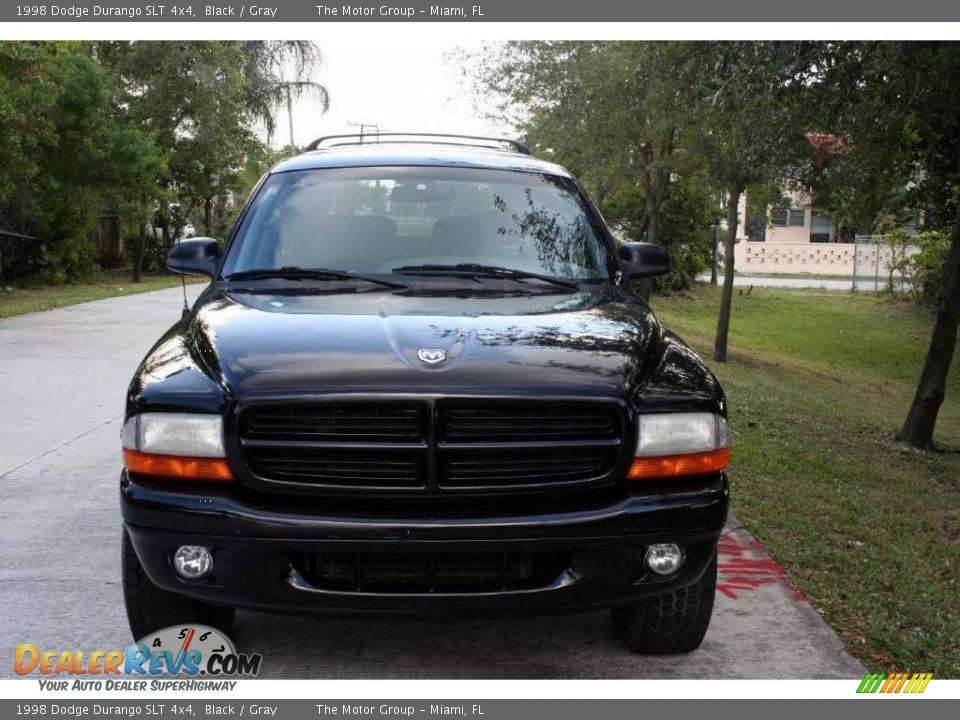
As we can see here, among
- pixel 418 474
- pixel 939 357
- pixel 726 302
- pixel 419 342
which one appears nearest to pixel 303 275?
pixel 419 342

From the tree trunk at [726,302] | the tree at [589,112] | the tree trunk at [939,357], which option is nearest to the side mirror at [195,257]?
the tree trunk at [939,357]

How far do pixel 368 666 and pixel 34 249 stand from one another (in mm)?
20517

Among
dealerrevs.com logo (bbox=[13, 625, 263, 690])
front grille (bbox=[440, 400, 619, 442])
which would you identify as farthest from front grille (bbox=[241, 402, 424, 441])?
dealerrevs.com logo (bbox=[13, 625, 263, 690])

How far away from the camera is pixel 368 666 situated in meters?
3.82

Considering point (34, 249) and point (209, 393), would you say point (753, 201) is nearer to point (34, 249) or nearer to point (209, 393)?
point (34, 249)

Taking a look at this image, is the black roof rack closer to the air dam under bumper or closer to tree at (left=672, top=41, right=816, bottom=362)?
tree at (left=672, top=41, right=816, bottom=362)

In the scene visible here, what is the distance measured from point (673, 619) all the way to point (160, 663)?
175cm

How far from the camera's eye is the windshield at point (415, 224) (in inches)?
184

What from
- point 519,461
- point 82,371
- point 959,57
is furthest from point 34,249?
point 519,461

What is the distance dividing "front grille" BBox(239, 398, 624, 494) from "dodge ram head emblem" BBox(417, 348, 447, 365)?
18cm

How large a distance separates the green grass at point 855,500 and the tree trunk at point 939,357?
0.24 metres

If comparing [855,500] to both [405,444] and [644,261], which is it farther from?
[405,444]

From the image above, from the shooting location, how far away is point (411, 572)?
11.0 ft

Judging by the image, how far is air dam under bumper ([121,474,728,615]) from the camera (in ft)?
10.7
